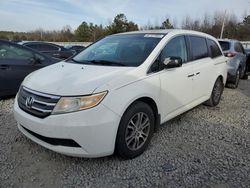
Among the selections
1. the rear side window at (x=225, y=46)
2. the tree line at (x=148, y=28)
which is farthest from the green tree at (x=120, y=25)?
the rear side window at (x=225, y=46)

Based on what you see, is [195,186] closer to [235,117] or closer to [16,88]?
[235,117]

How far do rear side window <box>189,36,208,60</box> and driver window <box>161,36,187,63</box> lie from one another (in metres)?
0.29

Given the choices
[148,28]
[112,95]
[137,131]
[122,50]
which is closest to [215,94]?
[122,50]

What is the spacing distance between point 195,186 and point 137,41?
2192 mm

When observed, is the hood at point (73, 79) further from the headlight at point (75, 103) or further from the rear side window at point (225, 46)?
the rear side window at point (225, 46)

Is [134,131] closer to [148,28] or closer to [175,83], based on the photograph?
[175,83]

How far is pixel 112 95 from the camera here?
107 inches

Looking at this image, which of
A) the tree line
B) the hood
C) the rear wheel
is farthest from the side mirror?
the tree line

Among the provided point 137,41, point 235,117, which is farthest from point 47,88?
point 235,117

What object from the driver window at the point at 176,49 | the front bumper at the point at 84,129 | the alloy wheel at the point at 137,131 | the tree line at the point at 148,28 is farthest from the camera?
the tree line at the point at 148,28

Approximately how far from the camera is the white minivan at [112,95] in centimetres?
262

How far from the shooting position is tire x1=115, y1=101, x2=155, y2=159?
9.43ft

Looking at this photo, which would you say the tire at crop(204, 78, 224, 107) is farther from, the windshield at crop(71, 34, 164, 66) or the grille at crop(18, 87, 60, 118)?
the grille at crop(18, 87, 60, 118)

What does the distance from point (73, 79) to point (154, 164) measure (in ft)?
4.59
